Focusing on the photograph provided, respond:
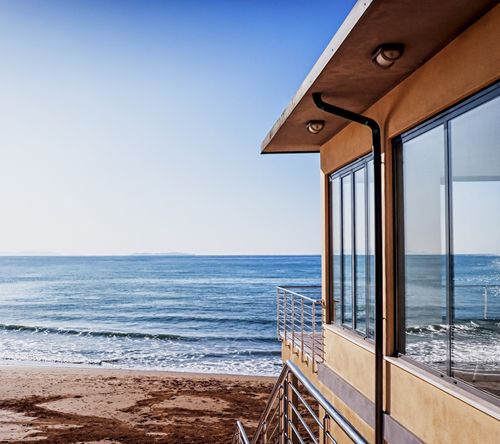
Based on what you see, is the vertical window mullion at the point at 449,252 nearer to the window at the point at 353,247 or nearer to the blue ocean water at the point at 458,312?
the blue ocean water at the point at 458,312

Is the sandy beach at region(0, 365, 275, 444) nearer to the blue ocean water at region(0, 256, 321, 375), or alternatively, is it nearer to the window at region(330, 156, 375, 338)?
the blue ocean water at region(0, 256, 321, 375)

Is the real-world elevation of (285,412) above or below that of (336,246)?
below

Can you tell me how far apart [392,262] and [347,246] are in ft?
4.85

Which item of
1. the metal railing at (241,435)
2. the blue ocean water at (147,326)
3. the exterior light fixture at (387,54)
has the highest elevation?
the exterior light fixture at (387,54)

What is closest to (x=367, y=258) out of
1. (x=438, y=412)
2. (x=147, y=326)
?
(x=438, y=412)

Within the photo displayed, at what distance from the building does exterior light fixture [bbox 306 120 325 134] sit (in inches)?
0.5

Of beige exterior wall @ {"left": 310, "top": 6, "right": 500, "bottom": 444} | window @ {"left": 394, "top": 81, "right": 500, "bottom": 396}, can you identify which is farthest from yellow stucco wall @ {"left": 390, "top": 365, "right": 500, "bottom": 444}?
window @ {"left": 394, "top": 81, "right": 500, "bottom": 396}

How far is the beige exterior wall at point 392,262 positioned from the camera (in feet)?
9.14

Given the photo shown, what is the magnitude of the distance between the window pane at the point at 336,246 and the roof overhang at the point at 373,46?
1378mm

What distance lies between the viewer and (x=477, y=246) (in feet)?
9.75

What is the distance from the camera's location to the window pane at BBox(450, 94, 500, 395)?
281 cm

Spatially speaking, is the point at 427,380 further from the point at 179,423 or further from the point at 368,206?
the point at 179,423

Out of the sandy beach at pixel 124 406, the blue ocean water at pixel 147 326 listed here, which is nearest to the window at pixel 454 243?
the sandy beach at pixel 124 406

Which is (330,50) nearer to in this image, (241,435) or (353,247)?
(353,247)
